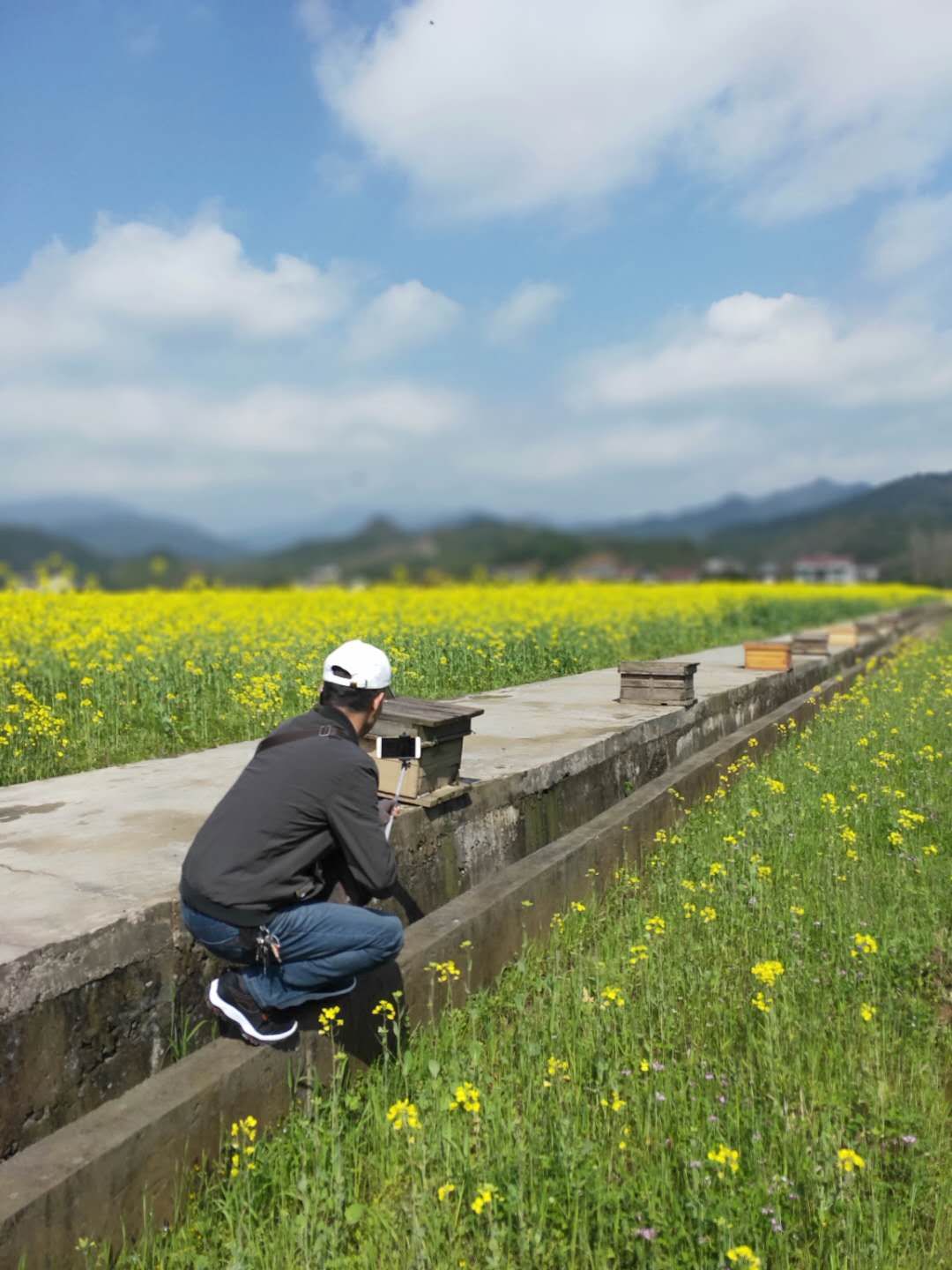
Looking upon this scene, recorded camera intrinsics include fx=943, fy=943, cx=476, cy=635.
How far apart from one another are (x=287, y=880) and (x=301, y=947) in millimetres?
244

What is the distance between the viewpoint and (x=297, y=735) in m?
3.46

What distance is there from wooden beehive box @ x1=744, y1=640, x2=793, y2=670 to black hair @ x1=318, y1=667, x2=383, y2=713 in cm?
993

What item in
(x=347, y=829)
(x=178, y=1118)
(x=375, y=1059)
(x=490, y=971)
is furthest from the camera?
(x=490, y=971)

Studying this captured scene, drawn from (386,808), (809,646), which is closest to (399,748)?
(386,808)

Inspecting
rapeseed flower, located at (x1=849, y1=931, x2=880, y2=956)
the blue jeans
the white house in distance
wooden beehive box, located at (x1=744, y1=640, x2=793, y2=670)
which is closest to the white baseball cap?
the blue jeans

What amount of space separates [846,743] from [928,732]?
0.95m

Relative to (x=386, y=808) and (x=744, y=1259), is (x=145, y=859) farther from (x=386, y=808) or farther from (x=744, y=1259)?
(x=744, y=1259)

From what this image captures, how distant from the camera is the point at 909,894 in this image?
492 centimetres

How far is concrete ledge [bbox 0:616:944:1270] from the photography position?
2385 millimetres

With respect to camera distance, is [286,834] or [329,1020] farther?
[329,1020]

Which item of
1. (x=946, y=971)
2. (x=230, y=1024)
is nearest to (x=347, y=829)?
(x=230, y=1024)

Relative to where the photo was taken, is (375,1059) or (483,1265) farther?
(375,1059)

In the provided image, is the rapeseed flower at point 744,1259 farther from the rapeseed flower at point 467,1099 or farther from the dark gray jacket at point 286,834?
the dark gray jacket at point 286,834

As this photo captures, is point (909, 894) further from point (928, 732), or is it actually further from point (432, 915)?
point (928, 732)
